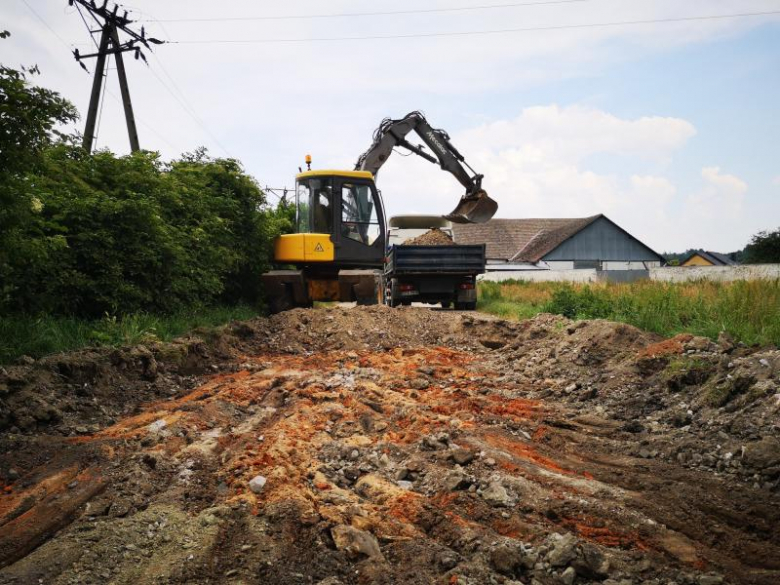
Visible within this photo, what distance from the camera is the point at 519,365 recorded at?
1031 centimetres

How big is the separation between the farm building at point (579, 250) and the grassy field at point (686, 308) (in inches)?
1082

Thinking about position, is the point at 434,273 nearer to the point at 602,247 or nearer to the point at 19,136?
the point at 19,136

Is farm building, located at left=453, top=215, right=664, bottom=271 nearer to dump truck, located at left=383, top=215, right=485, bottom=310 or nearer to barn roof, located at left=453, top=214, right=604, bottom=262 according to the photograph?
barn roof, located at left=453, top=214, right=604, bottom=262

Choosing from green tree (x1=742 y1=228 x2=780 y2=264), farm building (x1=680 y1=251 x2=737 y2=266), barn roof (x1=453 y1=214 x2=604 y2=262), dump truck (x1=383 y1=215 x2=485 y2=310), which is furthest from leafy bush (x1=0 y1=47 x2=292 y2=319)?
farm building (x1=680 y1=251 x2=737 y2=266)

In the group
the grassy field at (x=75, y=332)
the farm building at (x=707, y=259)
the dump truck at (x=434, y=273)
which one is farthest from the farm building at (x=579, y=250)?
the grassy field at (x=75, y=332)

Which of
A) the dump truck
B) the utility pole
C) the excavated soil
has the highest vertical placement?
the utility pole

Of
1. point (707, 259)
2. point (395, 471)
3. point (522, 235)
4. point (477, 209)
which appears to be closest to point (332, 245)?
point (477, 209)

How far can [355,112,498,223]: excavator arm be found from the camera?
64.1ft

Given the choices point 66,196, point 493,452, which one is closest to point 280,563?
point 493,452

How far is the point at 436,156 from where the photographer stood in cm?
2062

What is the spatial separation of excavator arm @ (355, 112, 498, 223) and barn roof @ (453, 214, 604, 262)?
992 inches

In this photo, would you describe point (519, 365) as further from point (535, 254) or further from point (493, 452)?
point (535, 254)

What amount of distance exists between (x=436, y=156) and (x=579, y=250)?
2782 centimetres

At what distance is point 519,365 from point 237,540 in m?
6.82
